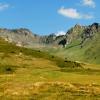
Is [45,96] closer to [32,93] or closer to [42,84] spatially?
[32,93]

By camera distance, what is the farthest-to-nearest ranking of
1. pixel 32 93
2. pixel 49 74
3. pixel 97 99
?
pixel 49 74 < pixel 32 93 < pixel 97 99

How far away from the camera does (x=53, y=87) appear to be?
3093 inches

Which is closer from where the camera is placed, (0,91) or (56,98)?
(56,98)

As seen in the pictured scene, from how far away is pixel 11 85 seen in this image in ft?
256

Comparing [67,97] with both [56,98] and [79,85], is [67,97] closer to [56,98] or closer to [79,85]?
[56,98]

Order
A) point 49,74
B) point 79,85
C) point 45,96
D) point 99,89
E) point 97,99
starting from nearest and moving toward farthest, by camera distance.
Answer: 1. point 97,99
2. point 45,96
3. point 99,89
4. point 79,85
5. point 49,74

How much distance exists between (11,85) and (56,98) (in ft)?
57.1

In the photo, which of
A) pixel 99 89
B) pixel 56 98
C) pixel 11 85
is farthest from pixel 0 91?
pixel 99 89

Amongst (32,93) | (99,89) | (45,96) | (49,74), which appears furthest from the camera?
(49,74)

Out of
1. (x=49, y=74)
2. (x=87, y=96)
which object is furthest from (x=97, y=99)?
(x=49, y=74)

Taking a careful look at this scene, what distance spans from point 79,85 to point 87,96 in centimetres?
1838

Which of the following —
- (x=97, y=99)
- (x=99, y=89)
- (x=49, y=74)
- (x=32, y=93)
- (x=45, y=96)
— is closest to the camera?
(x=97, y=99)

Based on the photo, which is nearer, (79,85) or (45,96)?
(45,96)

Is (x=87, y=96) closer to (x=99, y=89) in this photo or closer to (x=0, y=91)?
(x=99, y=89)
